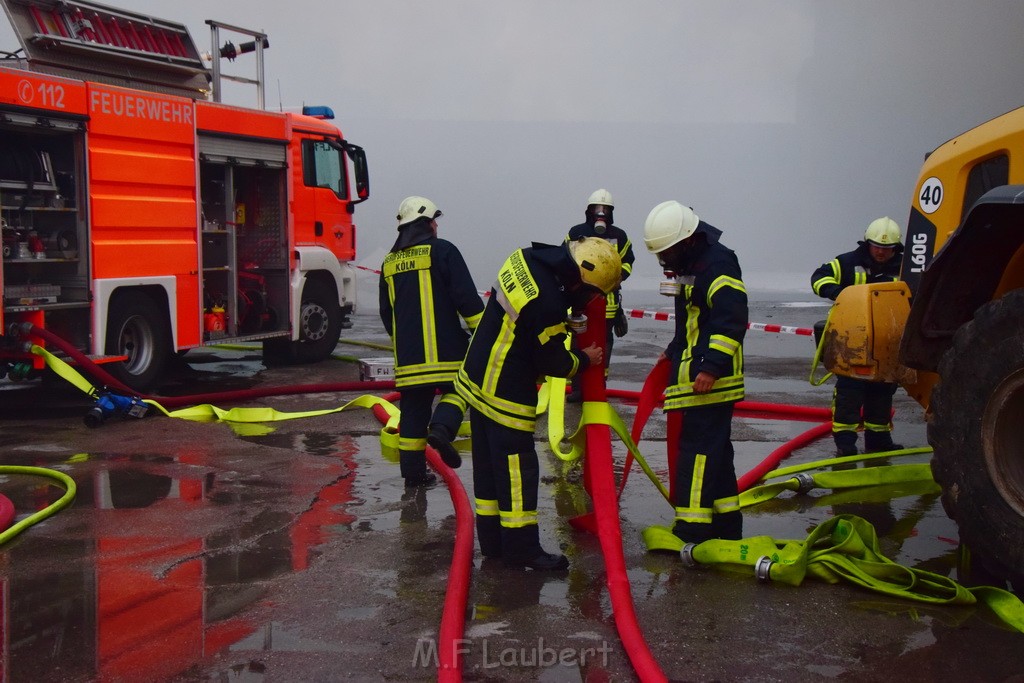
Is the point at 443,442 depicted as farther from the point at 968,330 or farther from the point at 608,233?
the point at 608,233

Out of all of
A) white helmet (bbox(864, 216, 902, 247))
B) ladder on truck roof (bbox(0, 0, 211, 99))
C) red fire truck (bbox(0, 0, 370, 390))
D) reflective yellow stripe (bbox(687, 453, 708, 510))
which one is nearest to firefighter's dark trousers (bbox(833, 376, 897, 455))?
white helmet (bbox(864, 216, 902, 247))

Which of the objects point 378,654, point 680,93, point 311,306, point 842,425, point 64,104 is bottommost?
point 378,654

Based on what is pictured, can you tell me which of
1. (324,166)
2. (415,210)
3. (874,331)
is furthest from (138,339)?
(874,331)

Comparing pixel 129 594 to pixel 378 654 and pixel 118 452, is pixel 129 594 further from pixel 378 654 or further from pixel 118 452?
pixel 118 452

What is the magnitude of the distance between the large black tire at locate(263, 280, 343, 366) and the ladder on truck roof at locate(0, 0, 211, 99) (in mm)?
2350

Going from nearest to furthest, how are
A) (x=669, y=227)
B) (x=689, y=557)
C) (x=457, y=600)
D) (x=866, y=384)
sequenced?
(x=457, y=600) → (x=689, y=557) → (x=669, y=227) → (x=866, y=384)

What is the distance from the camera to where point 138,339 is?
906 centimetres

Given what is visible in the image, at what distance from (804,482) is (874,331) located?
932mm

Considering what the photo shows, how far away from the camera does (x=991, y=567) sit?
4008 millimetres

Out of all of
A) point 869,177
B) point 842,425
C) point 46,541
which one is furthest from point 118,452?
point 869,177

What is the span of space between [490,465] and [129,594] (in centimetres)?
147

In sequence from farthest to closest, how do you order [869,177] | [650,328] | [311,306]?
[869,177] < [650,328] < [311,306]

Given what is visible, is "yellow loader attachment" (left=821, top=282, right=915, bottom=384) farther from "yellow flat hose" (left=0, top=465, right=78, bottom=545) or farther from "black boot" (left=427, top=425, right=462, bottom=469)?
"yellow flat hose" (left=0, top=465, right=78, bottom=545)

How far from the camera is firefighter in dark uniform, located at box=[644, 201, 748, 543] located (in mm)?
4453
